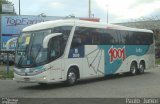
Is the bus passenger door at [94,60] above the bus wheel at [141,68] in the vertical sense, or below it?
above

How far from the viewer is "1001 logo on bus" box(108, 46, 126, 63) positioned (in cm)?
2534

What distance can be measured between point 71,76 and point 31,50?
8.33 feet

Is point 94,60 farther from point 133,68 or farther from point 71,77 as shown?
point 133,68

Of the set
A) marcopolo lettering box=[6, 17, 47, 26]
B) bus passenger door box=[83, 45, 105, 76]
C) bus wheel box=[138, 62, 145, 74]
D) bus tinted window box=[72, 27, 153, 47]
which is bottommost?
bus wheel box=[138, 62, 145, 74]

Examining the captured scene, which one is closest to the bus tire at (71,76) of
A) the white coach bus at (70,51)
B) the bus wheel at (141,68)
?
the white coach bus at (70,51)

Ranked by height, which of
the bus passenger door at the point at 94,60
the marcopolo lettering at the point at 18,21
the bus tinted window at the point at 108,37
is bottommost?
the bus passenger door at the point at 94,60

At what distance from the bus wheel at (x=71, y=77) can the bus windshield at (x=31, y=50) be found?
6.25 ft

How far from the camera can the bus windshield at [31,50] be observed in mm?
19922

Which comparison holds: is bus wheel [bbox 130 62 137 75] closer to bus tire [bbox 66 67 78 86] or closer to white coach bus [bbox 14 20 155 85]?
white coach bus [bbox 14 20 155 85]

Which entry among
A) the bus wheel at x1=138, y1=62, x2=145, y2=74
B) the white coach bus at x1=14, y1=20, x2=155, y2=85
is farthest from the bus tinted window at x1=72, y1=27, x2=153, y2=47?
the bus wheel at x1=138, y1=62, x2=145, y2=74

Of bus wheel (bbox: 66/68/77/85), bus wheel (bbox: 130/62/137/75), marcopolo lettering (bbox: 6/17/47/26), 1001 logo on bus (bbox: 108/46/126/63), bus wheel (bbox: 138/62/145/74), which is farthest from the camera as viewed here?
marcopolo lettering (bbox: 6/17/47/26)

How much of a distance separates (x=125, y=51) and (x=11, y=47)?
17.1 meters

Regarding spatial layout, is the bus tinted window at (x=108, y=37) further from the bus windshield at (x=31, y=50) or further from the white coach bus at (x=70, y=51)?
the bus windshield at (x=31, y=50)

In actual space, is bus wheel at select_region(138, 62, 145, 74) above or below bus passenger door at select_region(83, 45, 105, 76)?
below
